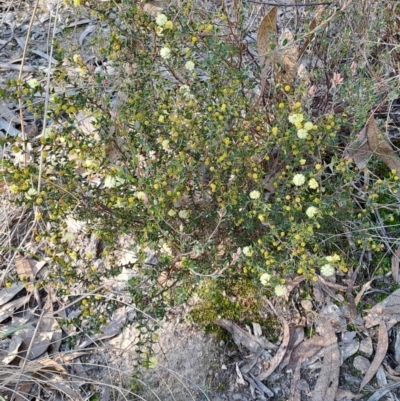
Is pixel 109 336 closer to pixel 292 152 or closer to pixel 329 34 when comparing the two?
pixel 292 152

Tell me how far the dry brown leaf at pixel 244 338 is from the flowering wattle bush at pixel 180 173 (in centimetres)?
20

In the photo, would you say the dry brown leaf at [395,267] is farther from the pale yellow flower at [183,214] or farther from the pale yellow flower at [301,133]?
the pale yellow flower at [183,214]

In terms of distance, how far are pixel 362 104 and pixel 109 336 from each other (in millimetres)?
1386

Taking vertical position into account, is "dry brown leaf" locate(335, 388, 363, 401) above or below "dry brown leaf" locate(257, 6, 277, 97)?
below

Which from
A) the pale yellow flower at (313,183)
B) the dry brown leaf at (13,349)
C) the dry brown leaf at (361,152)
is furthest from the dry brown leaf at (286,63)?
the dry brown leaf at (13,349)

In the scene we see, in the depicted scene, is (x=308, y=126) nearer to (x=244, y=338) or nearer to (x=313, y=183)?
(x=313, y=183)

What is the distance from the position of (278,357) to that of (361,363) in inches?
12.7

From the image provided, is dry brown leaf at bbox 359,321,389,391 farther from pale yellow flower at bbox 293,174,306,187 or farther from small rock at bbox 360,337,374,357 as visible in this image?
pale yellow flower at bbox 293,174,306,187

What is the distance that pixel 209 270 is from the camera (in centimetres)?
185

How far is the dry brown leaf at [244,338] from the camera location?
2039mm

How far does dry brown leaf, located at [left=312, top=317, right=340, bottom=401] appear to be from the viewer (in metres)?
1.90

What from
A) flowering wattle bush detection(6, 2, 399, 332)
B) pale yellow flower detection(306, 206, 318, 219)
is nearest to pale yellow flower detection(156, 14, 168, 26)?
flowering wattle bush detection(6, 2, 399, 332)

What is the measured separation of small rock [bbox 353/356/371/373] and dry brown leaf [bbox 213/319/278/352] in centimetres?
32

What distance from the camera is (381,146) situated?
86.0 inches
